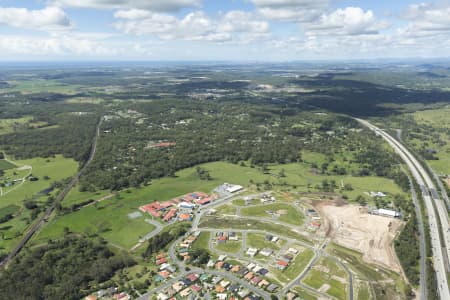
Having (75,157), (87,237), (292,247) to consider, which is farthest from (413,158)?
(75,157)

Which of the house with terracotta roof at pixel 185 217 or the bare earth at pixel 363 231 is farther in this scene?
the house with terracotta roof at pixel 185 217

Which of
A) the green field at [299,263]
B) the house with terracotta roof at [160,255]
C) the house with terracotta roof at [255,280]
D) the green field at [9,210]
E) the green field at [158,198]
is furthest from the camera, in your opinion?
the green field at [9,210]

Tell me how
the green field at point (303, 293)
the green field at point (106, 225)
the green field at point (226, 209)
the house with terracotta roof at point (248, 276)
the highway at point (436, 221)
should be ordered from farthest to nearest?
the green field at point (226, 209) → the green field at point (106, 225) → the highway at point (436, 221) → the house with terracotta roof at point (248, 276) → the green field at point (303, 293)

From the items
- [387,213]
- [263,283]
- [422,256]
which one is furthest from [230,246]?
[387,213]

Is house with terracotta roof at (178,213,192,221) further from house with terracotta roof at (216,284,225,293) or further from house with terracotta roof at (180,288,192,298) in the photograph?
house with terracotta roof at (216,284,225,293)

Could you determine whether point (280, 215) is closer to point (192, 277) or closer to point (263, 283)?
point (263, 283)

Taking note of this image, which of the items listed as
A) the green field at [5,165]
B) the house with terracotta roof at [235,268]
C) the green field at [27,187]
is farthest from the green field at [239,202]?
the green field at [5,165]

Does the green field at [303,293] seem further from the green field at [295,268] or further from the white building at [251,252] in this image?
the white building at [251,252]
